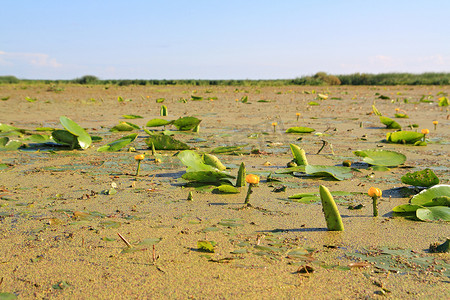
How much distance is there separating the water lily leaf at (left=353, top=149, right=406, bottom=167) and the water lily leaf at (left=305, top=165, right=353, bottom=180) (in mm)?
260

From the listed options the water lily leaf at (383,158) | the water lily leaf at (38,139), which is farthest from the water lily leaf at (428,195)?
the water lily leaf at (38,139)

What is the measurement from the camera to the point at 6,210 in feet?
5.44

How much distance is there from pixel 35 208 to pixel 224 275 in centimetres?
98

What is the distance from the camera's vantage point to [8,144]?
A: 317cm

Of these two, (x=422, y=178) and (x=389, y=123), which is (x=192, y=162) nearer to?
(x=422, y=178)

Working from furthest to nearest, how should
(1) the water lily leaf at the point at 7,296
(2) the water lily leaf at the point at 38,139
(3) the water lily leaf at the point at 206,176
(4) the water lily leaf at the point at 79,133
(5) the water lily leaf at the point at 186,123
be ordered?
(5) the water lily leaf at the point at 186,123 → (2) the water lily leaf at the point at 38,139 → (4) the water lily leaf at the point at 79,133 → (3) the water lily leaf at the point at 206,176 → (1) the water lily leaf at the point at 7,296

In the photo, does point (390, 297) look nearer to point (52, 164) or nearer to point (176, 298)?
point (176, 298)

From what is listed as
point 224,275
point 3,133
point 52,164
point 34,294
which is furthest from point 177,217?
point 3,133

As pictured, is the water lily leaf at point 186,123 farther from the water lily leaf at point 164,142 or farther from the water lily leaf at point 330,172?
the water lily leaf at point 330,172

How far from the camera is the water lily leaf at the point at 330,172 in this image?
2.20m

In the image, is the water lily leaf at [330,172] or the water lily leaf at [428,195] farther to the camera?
the water lily leaf at [330,172]

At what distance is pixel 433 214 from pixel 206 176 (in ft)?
3.42

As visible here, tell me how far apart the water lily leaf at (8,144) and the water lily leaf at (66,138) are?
32 cm

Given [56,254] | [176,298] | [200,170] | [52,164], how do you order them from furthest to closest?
[52,164] → [200,170] → [56,254] → [176,298]
